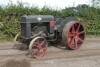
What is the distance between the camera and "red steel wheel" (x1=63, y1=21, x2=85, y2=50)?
11.9 m

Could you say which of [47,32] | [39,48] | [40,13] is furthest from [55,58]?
[40,13]

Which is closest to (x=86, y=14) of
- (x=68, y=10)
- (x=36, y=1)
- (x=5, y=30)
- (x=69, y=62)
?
(x=68, y=10)

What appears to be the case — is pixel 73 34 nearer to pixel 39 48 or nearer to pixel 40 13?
pixel 39 48

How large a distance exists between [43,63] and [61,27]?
7.43ft

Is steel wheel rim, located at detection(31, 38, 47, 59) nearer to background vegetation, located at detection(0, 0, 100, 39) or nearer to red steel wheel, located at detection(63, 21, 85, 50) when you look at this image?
red steel wheel, located at detection(63, 21, 85, 50)

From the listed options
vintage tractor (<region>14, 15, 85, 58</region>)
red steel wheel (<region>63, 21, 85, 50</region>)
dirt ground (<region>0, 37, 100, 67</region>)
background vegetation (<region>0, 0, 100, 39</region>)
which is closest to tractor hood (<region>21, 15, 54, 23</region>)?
vintage tractor (<region>14, 15, 85, 58</region>)

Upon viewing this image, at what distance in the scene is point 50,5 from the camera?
17.3 metres

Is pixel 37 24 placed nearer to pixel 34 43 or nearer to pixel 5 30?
pixel 34 43

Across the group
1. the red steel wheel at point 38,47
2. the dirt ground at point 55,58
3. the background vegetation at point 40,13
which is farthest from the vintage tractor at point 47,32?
the background vegetation at point 40,13

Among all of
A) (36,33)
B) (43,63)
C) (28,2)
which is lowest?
(43,63)

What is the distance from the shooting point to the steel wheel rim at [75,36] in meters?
12.2

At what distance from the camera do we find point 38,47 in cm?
1116

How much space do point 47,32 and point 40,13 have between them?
3578 mm

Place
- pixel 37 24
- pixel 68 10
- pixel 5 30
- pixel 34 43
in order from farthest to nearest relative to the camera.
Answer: pixel 68 10 → pixel 5 30 → pixel 37 24 → pixel 34 43
